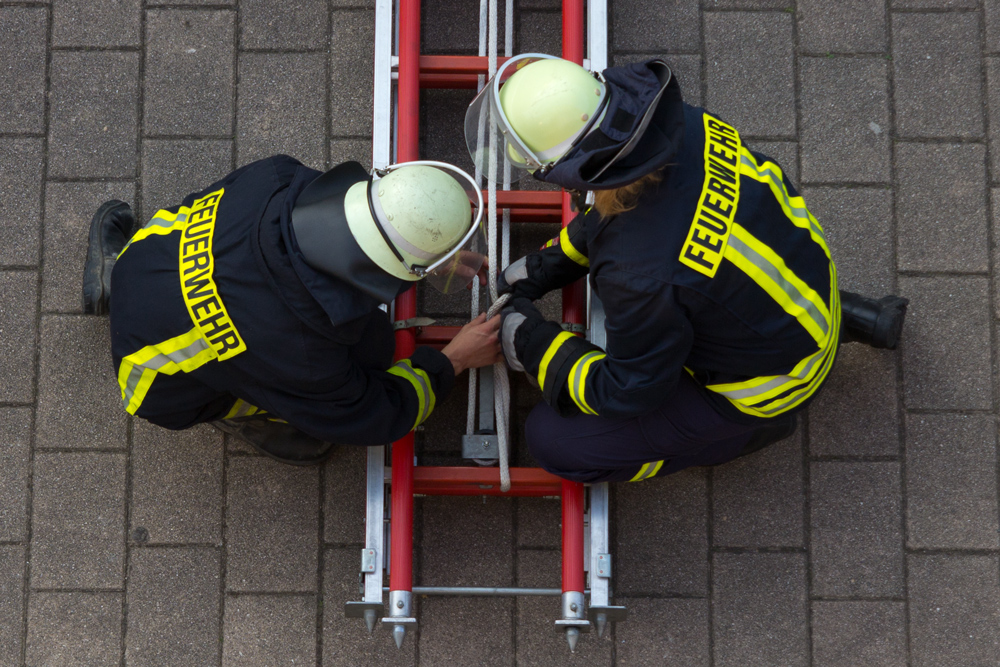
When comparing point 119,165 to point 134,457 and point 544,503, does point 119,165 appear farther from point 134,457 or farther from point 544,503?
point 544,503

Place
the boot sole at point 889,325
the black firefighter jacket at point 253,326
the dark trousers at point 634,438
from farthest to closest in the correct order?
the boot sole at point 889,325
the dark trousers at point 634,438
the black firefighter jacket at point 253,326

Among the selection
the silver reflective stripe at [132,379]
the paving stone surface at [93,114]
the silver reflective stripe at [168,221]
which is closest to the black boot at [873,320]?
the silver reflective stripe at [168,221]

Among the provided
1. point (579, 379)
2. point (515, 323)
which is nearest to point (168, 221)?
point (515, 323)

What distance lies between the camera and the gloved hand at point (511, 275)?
2676mm

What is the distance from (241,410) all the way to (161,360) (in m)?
0.45

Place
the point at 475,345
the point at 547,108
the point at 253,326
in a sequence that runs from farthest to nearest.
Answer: the point at 475,345, the point at 253,326, the point at 547,108

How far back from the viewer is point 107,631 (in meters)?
2.98

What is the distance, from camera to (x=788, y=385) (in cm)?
231

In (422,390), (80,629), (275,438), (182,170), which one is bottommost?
(80,629)

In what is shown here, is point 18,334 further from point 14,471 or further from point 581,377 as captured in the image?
point 581,377

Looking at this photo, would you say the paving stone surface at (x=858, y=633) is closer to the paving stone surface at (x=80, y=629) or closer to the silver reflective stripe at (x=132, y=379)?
the silver reflective stripe at (x=132, y=379)

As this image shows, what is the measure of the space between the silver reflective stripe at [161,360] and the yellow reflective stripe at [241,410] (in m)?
0.32

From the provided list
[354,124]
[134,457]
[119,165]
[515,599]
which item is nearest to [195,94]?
[119,165]

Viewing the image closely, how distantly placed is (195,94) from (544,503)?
6.78 ft
